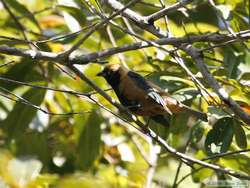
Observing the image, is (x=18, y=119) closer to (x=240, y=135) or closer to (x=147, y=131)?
(x=147, y=131)

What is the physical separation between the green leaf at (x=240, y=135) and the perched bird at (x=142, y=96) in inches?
22.2

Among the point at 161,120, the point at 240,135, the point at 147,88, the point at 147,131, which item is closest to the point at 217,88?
the point at 147,131

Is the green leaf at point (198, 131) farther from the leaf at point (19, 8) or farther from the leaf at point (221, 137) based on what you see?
the leaf at point (19, 8)

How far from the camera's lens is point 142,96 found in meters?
4.77

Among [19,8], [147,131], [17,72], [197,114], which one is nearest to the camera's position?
[147,131]

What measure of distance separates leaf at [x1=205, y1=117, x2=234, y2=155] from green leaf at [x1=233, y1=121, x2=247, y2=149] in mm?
51

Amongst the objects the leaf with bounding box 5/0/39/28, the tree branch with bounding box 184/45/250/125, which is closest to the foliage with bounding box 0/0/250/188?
the leaf with bounding box 5/0/39/28

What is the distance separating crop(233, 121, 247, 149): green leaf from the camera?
12.5ft

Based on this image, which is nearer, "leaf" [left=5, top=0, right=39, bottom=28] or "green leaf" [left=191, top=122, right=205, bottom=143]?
"green leaf" [left=191, top=122, right=205, bottom=143]

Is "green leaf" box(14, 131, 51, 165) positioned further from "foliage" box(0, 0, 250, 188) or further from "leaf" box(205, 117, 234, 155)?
A: "leaf" box(205, 117, 234, 155)

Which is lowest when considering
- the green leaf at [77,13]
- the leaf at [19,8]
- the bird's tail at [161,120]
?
the bird's tail at [161,120]

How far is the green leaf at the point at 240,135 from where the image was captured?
381cm

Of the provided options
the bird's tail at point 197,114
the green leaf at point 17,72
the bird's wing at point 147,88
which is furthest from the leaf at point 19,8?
the bird's tail at point 197,114

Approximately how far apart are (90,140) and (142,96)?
803mm
